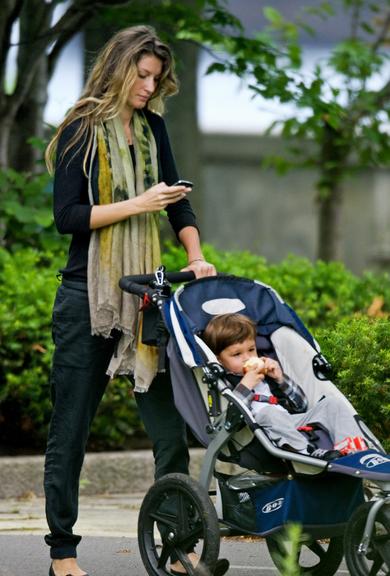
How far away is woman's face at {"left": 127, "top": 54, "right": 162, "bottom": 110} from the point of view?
513 centimetres

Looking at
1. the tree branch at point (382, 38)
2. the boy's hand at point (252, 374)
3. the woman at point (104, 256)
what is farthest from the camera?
the tree branch at point (382, 38)

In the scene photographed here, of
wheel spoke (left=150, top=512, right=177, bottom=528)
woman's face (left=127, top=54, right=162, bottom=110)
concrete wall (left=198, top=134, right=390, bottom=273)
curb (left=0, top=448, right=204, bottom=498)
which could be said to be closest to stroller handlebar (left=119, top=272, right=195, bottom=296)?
woman's face (left=127, top=54, right=162, bottom=110)

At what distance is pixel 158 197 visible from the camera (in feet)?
16.5

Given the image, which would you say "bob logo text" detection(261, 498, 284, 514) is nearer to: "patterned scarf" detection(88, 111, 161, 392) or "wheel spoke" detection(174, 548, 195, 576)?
"wheel spoke" detection(174, 548, 195, 576)

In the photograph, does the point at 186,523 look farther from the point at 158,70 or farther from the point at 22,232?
the point at 22,232

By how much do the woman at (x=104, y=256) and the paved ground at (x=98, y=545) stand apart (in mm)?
447

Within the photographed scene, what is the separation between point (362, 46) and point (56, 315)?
256 inches

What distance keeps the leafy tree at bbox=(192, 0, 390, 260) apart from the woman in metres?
3.39

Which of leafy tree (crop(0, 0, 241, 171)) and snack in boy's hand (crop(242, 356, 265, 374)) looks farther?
leafy tree (crop(0, 0, 241, 171))

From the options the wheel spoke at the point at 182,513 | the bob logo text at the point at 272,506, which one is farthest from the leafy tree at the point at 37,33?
the bob logo text at the point at 272,506

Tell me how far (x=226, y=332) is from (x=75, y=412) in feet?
2.19

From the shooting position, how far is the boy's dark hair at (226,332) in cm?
502

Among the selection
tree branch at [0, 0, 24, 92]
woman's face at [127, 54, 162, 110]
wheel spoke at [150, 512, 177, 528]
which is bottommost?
wheel spoke at [150, 512, 177, 528]

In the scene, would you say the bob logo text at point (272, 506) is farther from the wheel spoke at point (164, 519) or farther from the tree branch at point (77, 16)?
the tree branch at point (77, 16)
